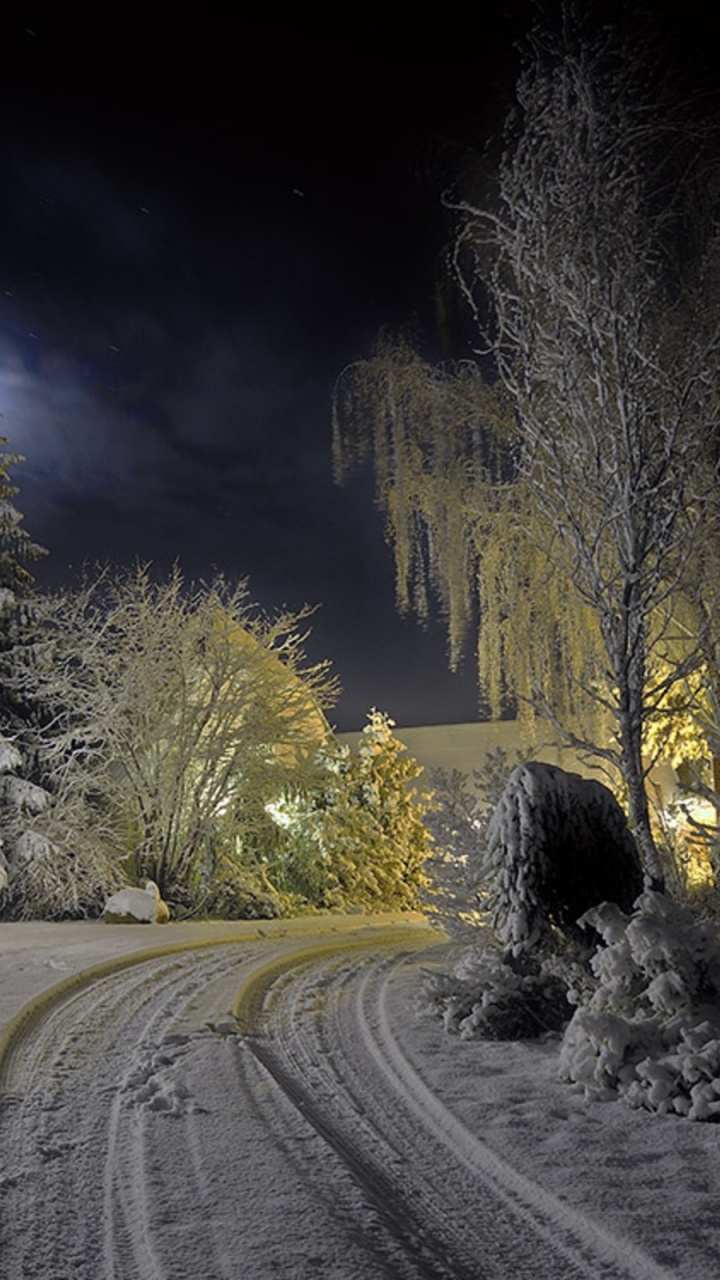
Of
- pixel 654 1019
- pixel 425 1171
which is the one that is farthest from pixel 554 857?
pixel 425 1171

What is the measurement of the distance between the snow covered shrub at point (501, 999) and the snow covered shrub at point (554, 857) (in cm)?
28

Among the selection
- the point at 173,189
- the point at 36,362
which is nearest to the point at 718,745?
the point at 173,189

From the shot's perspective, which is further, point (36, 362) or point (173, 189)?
point (36, 362)

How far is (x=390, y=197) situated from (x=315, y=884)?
11.0 meters

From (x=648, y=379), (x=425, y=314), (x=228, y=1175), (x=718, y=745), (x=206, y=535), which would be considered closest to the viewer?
(x=228, y=1175)

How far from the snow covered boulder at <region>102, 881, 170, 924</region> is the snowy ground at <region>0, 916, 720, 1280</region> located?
6555 millimetres

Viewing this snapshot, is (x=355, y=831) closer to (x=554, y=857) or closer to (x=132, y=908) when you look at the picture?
(x=132, y=908)

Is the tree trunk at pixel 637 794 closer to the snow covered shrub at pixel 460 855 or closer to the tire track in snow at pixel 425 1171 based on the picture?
the snow covered shrub at pixel 460 855

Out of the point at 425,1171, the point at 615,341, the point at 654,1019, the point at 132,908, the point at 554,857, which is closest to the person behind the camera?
the point at 425,1171

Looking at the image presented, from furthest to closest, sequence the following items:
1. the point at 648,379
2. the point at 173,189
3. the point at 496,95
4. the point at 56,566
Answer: the point at 56,566
the point at 173,189
the point at 496,95
the point at 648,379

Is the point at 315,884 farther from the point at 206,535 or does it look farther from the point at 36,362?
the point at 36,362

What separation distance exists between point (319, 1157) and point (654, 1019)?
6.13 feet

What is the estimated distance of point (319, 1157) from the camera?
3457mm

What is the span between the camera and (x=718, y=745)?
7.32 metres
